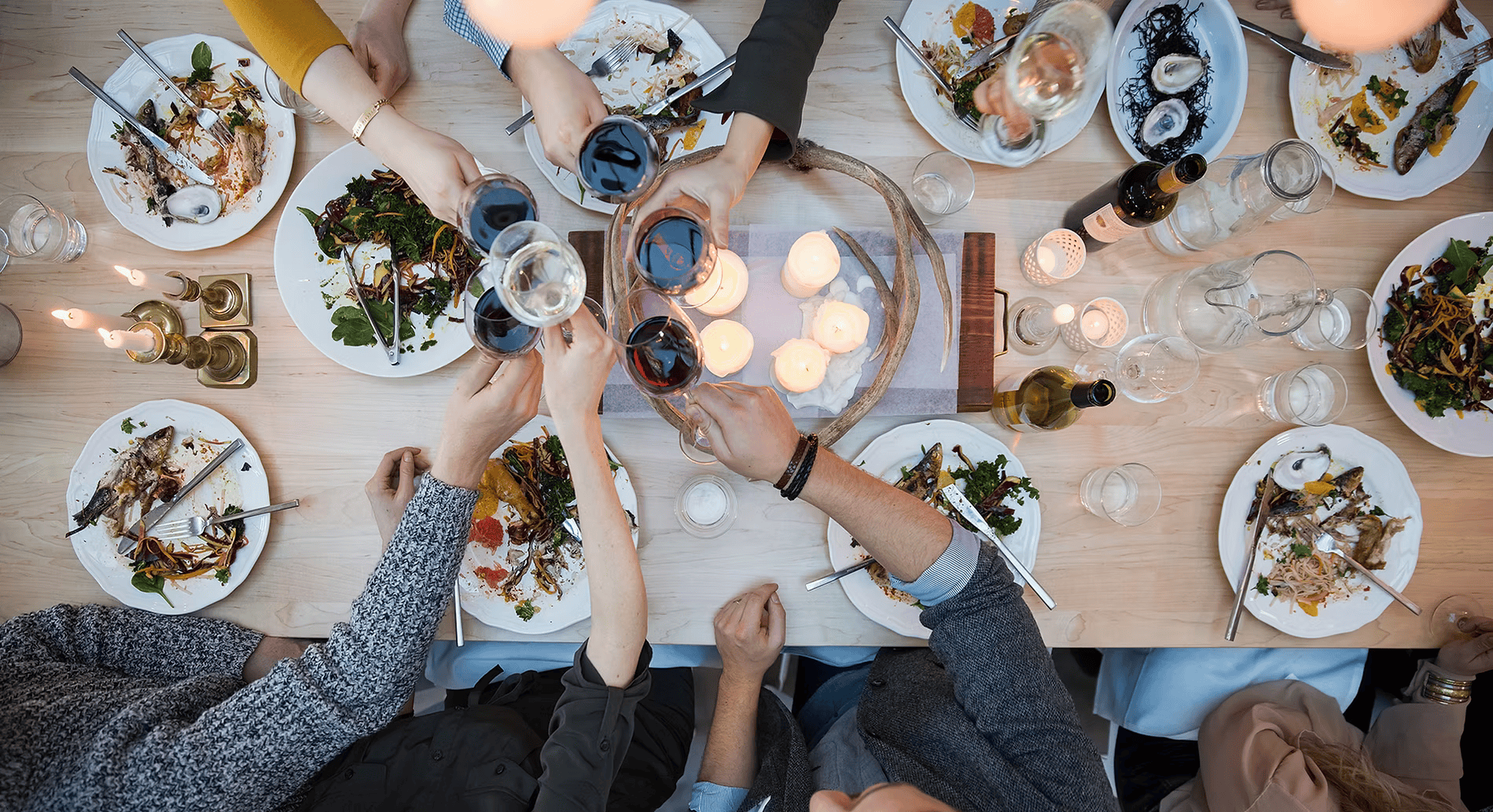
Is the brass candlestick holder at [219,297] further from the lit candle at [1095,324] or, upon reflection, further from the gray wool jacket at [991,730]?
the lit candle at [1095,324]

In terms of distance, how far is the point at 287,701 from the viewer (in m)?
1.20

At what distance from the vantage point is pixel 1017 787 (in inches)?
48.7

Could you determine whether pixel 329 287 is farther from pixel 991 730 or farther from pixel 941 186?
pixel 991 730

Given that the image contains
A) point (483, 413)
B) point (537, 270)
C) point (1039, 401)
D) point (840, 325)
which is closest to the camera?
point (537, 270)

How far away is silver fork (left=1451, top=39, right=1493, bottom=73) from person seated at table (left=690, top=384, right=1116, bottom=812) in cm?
142

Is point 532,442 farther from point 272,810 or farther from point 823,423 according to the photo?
point 272,810

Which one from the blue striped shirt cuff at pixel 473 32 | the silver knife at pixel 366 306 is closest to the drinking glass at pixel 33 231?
the silver knife at pixel 366 306

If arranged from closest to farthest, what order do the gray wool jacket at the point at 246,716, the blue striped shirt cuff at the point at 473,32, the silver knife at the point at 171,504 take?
the gray wool jacket at the point at 246,716
the blue striped shirt cuff at the point at 473,32
the silver knife at the point at 171,504

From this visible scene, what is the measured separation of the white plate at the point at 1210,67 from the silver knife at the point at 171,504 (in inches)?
75.3

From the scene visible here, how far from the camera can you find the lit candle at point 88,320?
51.3 inches

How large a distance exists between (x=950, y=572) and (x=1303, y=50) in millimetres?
1276

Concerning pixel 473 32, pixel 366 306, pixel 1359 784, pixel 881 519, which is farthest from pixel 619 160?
pixel 1359 784

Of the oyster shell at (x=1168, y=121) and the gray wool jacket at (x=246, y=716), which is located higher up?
the oyster shell at (x=1168, y=121)

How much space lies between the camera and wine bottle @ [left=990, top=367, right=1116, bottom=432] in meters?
1.34
